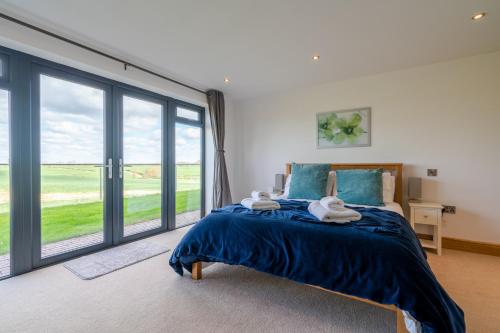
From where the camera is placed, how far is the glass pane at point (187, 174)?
3.96 meters

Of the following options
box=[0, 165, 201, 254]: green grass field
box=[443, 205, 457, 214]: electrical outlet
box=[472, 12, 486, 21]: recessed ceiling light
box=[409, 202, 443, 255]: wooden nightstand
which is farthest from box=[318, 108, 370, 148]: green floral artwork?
box=[0, 165, 201, 254]: green grass field

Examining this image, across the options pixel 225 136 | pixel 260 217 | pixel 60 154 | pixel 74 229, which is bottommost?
pixel 74 229

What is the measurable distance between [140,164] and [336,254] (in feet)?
9.60

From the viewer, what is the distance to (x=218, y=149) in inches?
166

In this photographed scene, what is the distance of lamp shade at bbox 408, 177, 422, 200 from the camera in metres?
3.06

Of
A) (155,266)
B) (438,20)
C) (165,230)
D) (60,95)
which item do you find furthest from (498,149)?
(60,95)

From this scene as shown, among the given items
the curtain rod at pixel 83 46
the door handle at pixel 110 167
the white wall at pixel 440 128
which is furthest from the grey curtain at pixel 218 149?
the door handle at pixel 110 167

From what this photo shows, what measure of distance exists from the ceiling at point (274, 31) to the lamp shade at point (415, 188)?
155 centimetres

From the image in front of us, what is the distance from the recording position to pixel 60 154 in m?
2.62

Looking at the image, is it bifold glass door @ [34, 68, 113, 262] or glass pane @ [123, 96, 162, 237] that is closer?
bifold glass door @ [34, 68, 113, 262]

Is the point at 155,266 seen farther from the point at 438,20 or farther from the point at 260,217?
the point at 438,20

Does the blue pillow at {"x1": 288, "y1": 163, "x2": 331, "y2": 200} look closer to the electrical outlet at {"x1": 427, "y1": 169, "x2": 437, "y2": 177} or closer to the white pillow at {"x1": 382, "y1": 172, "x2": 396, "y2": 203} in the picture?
the white pillow at {"x1": 382, "y1": 172, "x2": 396, "y2": 203}

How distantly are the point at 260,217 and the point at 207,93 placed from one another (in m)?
2.90

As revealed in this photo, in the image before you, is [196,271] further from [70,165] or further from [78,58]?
[78,58]
